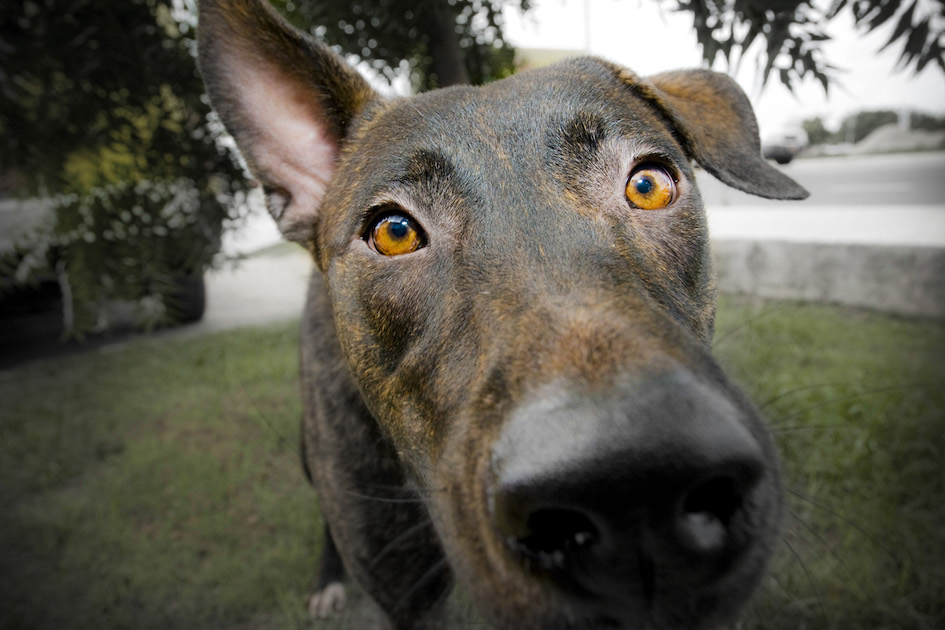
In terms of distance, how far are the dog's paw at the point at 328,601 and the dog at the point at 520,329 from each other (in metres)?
0.99

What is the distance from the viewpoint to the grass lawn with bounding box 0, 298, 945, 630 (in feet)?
9.87

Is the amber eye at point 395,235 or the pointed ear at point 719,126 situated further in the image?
the pointed ear at point 719,126

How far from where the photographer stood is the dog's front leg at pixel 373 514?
243 centimetres

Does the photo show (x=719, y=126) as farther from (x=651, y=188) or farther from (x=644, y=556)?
(x=644, y=556)

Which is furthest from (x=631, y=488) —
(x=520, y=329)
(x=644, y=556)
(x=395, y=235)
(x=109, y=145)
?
(x=109, y=145)

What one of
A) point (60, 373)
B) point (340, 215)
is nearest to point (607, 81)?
point (340, 215)

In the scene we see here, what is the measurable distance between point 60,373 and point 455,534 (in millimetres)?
7545

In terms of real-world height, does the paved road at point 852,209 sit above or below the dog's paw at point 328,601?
below

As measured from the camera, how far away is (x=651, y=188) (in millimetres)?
1821

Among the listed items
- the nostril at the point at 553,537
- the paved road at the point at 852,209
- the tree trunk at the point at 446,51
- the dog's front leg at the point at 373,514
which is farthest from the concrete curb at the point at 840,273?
the nostril at the point at 553,537

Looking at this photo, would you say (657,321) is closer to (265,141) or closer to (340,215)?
(340,215)

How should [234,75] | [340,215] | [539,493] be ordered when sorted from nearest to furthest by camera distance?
[539,493] < [340,215] < [234,75]

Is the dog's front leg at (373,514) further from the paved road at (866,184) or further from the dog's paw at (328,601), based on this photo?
the paved road at (866,184)

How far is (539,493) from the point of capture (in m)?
0.96
